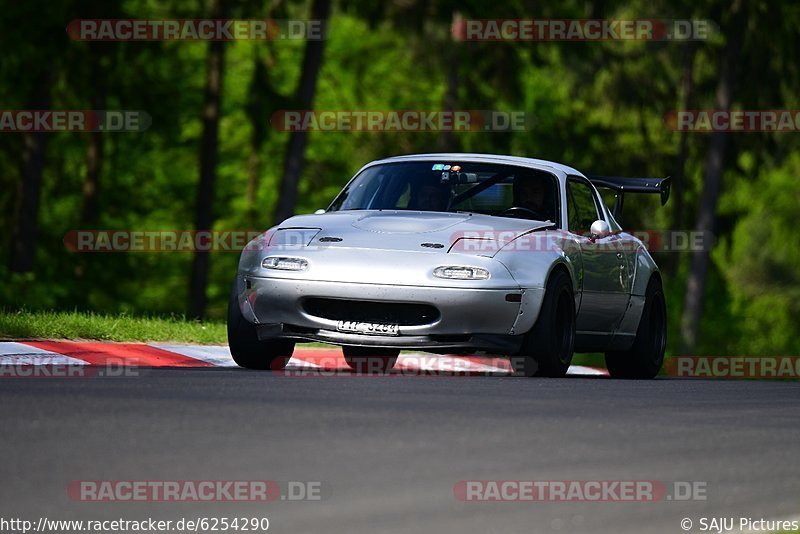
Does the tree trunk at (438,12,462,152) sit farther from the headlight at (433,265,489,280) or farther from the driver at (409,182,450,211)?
the headlight at (433,265,489,280)

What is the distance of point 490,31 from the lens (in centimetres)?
3547

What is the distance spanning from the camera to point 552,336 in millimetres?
11805

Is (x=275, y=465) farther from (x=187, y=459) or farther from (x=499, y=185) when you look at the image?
(x=499, y=185)

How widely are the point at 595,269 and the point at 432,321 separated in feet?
7.03

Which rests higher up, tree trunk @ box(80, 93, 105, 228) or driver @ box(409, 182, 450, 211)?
driver @ box(409, 182, 450, 211)

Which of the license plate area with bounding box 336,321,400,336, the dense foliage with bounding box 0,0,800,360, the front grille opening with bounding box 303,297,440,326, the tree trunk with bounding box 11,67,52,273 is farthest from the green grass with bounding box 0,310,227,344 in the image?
the tree trunk with bounding box 11,67,52,273

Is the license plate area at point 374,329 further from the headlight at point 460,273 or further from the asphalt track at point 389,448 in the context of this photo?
the asphalt track at point 389,448

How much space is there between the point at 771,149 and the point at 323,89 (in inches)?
609

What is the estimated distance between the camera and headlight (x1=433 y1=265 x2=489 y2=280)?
11383mm

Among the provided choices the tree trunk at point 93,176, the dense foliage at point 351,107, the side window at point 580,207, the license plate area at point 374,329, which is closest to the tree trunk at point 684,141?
the dense foliage at point 351,107

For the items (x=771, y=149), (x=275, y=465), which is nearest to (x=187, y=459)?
(x=275, y=465)

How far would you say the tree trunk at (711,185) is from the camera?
1438 inches

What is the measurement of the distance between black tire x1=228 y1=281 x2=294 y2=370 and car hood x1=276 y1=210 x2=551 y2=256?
703 millimetres

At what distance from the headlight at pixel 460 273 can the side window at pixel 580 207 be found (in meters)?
1.77
